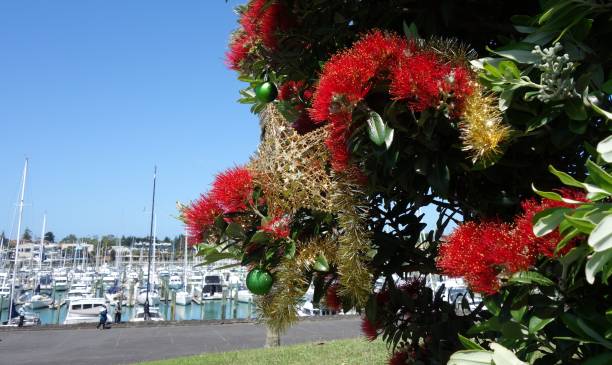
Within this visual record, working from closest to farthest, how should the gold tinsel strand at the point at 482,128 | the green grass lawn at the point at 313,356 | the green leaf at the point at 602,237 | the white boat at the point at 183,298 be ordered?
the green leaf at the point at 602,237, the gold tinsel strand at the point at 482,128, the green grass lawn at the point at 313,356, the white boat at the point at 183,298

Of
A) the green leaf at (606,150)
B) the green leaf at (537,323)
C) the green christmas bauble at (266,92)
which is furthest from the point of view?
the green christmas bauble at (266,92)

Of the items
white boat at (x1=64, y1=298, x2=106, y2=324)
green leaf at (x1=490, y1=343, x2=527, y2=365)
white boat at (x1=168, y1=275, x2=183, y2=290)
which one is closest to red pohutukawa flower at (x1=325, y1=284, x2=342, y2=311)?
green leaf at (x1=490, y1=343, x2=527, y2=365)

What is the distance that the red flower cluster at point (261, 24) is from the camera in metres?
2.55

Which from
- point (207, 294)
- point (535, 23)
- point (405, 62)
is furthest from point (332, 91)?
point (207, 294)

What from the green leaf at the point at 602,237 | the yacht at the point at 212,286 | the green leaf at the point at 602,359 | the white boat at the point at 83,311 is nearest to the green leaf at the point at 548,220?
the green leaf at the point at 602,237

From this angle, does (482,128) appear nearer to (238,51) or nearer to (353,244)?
(353,244)

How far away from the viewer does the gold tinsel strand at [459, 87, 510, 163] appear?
5.21 feet

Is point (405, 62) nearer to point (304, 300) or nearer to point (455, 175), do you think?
point (455, 175)

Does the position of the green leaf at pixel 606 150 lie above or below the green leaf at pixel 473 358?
above

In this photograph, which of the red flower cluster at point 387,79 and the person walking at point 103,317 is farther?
the person walking at point 103,317

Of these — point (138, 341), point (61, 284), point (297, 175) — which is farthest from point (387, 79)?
point (61, 284)

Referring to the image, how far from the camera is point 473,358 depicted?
4.99 feet

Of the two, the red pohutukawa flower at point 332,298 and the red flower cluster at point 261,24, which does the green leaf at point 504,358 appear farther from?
the red flower cluster at point 261,24

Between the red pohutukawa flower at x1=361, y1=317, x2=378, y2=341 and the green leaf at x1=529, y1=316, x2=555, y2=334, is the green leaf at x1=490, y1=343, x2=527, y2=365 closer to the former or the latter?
the green leaf at x1=529, y1=316, x2=555, y2=334
